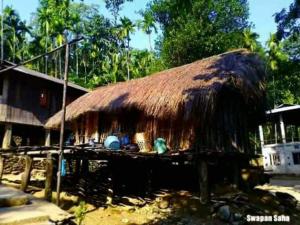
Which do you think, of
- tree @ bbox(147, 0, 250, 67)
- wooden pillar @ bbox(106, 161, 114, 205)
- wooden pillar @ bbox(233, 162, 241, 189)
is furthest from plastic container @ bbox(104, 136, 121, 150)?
tree @ bbox(147, 0, 250, 67)

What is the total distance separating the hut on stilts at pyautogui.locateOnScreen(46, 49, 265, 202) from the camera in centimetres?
1062

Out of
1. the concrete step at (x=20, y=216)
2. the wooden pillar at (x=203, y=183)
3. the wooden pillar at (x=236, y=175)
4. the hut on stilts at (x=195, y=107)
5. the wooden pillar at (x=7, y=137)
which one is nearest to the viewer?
the concrete step at (x=20, y=216)

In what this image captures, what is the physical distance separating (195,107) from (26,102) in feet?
38.0

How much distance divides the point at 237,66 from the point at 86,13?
103 feet

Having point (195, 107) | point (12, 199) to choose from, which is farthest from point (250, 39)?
point (12, 199)

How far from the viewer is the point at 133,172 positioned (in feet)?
43.0

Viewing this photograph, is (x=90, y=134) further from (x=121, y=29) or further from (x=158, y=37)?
(x=121, y=29)

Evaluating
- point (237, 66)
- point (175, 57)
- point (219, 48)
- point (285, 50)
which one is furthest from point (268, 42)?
point (237, 66)

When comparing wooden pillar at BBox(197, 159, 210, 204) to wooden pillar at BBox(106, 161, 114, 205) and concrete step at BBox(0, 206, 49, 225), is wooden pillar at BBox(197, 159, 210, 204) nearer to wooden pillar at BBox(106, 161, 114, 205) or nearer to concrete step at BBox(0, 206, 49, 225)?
wooden pillar at BBox(106, 161, 114, 205)

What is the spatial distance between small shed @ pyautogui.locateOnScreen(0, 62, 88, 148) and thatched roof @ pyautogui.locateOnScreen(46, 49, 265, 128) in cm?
483

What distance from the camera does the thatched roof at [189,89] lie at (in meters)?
10.4

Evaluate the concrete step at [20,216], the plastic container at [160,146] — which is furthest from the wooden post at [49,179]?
the plastic container at [160,146]

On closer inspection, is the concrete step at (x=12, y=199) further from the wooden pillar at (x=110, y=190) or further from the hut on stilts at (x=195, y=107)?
the hut on stilts at (x=195, y=107)

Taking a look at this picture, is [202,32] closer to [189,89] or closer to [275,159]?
[275,159]
